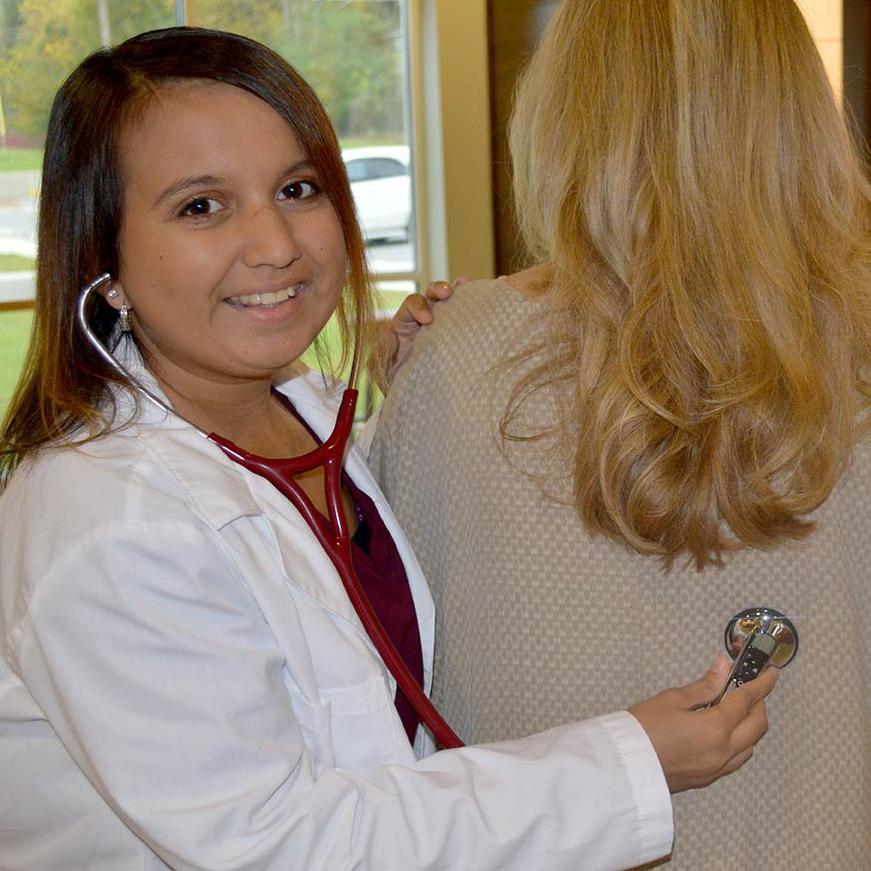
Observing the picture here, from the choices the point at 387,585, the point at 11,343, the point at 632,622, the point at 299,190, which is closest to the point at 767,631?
the point at 632,622

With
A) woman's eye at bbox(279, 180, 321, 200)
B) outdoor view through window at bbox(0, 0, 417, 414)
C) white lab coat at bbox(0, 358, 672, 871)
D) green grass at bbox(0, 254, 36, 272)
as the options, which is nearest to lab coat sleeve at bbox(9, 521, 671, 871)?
white lab coat at bbox(0, 358, 672, 871)

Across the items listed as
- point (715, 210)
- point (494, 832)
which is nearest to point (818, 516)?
point (715, 210)

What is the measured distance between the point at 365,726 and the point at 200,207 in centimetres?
48

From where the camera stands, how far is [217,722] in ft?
3.07

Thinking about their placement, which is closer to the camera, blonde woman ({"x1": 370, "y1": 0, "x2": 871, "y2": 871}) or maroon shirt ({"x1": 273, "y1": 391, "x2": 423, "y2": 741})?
blonde woman ({"x1": 370, "y1": 0, "x2": 871, "y2": 871})

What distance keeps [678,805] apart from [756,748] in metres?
0.10

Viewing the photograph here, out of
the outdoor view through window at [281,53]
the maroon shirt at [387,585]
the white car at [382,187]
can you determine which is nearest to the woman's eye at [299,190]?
the maroon shirt at [387,585]

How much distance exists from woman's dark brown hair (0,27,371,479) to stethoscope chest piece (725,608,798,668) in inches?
23.6

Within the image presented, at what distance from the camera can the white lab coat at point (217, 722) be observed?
925mm

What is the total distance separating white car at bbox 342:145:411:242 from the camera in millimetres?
4328

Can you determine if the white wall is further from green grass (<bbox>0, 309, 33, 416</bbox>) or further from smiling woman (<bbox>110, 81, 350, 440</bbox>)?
smiling woman (<bbox>110, 81, 350, 440</bbox>)

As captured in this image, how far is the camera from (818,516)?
116cm

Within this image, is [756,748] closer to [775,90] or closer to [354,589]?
[354,589]

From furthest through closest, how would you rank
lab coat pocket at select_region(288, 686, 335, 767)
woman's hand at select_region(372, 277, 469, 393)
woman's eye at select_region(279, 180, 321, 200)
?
1. woman's hand at select_region(372, 277, 469, 393)
2. woman's eye at select_region(279, 180, 321, 200)
3. lab coat pocket at select_region(288, 686, 335, 767)
